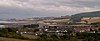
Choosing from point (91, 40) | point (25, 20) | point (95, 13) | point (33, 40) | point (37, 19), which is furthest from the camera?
→ point (95, 13)

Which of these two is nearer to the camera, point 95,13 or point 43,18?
point 43,18

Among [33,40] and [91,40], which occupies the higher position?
[33,40]

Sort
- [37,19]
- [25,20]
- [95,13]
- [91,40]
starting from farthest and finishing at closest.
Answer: [95,13] → [37,19] → [25,20] → [91,40]

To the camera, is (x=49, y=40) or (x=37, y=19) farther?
(x=37, y=19)

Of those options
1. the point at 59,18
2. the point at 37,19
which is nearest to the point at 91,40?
the point at 37,19

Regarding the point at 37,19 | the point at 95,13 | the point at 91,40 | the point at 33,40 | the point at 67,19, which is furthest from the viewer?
the point at 95,13

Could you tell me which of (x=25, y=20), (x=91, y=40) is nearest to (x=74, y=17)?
(x=25, y=20)

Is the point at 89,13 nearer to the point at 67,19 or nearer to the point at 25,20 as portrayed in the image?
the point at 67,19

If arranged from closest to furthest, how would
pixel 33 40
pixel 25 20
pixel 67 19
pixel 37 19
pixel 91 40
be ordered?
pixel 33 40 → pixel 91 40 → pixel 25 20 → pixel 37 19 → pixel 67 19

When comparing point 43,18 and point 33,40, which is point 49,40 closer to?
point 33,40
